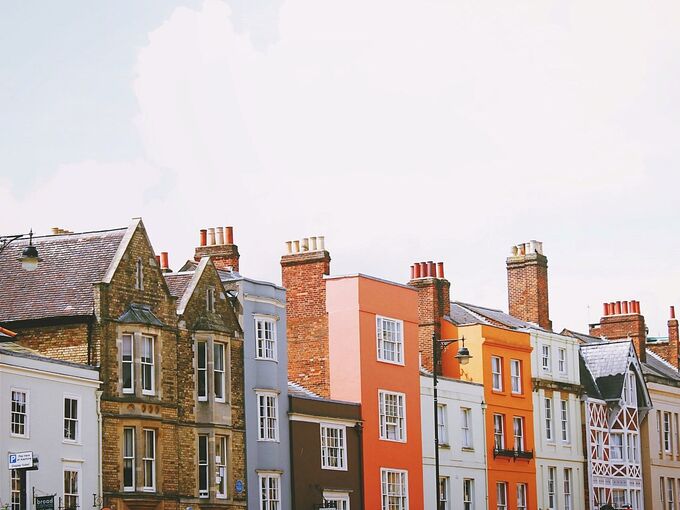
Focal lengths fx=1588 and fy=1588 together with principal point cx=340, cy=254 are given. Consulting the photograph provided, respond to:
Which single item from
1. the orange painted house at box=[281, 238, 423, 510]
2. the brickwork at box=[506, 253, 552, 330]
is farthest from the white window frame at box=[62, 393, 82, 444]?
the brickwork at box=[506, 253, 552, 330]

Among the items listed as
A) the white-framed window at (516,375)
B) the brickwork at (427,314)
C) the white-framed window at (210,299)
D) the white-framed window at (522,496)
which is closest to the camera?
the white-framed window at (210,299)

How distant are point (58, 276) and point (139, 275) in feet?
8.75

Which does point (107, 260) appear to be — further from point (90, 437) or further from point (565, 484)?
point (565, 484)

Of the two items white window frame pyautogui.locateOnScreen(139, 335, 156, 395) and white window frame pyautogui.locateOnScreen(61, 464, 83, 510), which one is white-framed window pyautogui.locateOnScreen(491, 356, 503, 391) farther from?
white window frame pyautogui.locateOnScreen(61, 464, 83, 510)

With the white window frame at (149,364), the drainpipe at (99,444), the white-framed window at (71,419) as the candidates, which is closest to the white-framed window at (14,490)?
the white-framed window at (71,419)

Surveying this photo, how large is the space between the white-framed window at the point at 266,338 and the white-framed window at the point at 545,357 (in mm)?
20063

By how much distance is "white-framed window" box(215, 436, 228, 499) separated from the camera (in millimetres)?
54625

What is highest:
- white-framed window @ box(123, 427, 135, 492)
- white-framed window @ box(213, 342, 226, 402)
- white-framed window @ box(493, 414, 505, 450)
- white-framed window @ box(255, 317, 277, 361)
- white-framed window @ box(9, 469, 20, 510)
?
white-framed window @ box(255, 317, 277, 361)

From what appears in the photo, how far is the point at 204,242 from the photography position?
62719 millimetres

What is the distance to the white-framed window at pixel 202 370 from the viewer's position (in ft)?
179

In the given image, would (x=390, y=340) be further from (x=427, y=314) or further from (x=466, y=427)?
(x=466, y=427)

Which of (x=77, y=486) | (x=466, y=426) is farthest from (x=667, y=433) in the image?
(x=77, y=486)

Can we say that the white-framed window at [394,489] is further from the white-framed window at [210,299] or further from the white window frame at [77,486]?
the white window frame at [77,486]

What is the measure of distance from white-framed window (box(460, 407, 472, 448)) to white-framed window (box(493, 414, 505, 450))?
6.61ft
